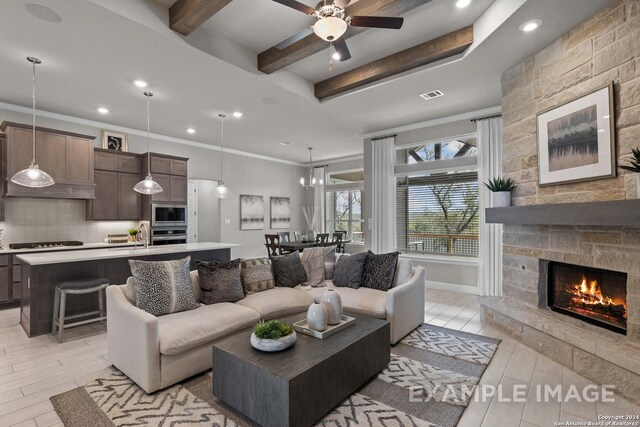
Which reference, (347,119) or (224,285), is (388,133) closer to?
(347,119)

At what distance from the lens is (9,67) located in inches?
145

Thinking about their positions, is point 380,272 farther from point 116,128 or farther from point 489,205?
point 116,128

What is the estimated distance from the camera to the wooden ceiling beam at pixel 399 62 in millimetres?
3383

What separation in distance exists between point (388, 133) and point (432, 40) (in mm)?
2844

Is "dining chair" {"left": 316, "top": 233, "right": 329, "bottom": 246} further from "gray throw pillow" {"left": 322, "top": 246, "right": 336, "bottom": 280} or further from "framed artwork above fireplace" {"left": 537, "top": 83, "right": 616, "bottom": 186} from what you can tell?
"framed artwork above fireplace" {"left": 537, "top": 83, "right": 616, "bottom": 186}

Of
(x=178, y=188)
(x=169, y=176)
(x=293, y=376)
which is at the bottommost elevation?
(x=293, y=376)

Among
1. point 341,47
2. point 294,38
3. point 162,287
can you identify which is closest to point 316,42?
point 294,38

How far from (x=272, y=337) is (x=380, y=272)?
205cm

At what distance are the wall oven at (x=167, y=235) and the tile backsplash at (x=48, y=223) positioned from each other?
2.74 ft

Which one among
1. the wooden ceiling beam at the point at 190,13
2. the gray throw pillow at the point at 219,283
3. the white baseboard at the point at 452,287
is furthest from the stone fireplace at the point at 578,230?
the wooden ceiling beam at the point at 190,13

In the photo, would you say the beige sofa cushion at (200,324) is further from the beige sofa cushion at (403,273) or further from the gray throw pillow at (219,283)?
the beige sofa cushion at (403,273)

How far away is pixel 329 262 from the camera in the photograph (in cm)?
433

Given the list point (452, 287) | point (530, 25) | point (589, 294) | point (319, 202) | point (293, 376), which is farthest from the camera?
point (319, 202)

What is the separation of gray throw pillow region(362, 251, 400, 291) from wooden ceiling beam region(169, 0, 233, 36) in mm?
3093
